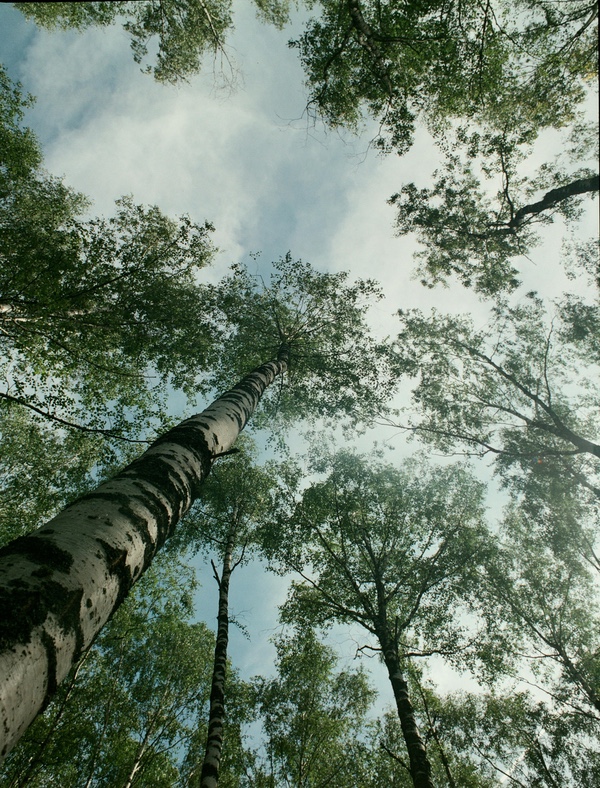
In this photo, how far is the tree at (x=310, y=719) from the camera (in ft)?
38.8

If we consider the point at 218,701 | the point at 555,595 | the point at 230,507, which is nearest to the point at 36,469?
the point at 230,507

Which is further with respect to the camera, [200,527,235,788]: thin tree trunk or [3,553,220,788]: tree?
[3,553,220,788]: tree

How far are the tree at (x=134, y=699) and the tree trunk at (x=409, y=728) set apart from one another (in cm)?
785

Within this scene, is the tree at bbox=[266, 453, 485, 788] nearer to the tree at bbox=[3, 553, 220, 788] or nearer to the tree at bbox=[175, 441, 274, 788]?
the tree at bbox=[175, 441, 274, 788]

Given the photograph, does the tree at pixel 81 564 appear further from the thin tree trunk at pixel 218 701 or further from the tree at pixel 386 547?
the tree at pixel 386 547

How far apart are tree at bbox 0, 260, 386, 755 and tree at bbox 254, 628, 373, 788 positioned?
1100cm

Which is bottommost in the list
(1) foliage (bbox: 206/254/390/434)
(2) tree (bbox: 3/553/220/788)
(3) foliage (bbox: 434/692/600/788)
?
(2) tree (bbox: 3/553/220/788)

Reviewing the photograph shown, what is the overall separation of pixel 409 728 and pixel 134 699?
1041 centimetres

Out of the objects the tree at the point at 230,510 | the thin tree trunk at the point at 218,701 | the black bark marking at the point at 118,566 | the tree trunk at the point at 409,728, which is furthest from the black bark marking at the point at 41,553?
the tree at the point at 230,510

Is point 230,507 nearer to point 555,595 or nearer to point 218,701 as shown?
point 218,701

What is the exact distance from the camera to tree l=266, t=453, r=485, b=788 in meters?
10.6

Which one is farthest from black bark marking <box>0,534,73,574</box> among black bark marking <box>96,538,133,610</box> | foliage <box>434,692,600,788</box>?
foliage <box>434,692,600,788</box>

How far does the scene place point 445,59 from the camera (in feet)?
26.6

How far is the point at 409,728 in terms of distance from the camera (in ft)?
23.0
